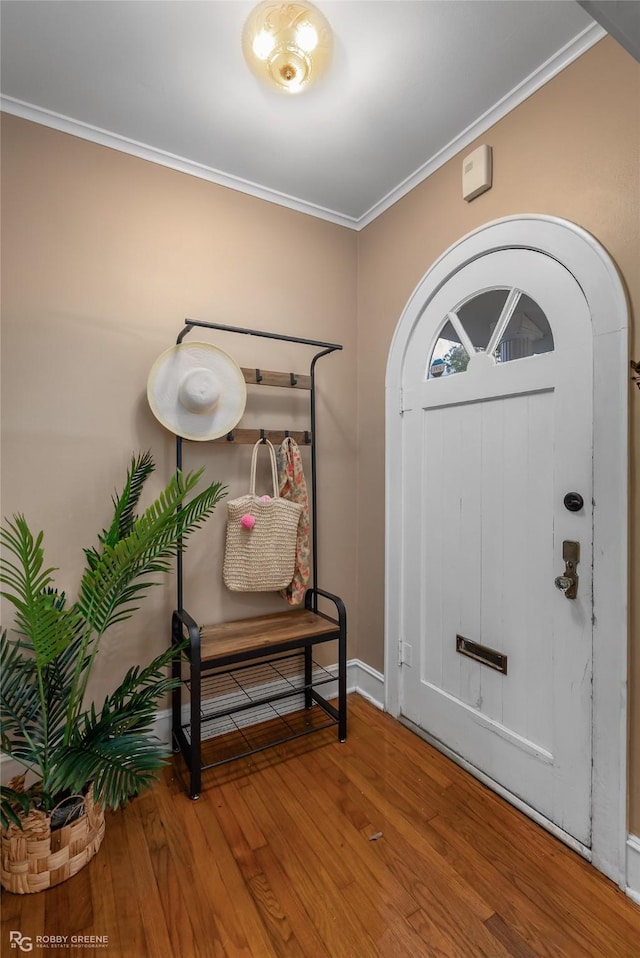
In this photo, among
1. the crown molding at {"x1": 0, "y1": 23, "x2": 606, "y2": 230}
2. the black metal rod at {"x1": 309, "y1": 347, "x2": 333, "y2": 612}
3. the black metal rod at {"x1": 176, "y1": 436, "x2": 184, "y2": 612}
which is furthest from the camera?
the black metal rod at {"x1": 309, "y1": 347, "x2": 333, "y2": 612}

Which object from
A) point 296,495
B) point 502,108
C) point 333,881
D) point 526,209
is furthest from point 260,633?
point 502,108

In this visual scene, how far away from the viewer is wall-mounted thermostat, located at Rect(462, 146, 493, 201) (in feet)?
5.78

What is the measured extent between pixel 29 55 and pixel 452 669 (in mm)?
2746

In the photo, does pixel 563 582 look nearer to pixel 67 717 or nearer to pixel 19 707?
pixel 67 717

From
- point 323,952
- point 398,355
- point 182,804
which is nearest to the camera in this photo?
point 323,952

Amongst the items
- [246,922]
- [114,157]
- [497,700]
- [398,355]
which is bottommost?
[246,922]

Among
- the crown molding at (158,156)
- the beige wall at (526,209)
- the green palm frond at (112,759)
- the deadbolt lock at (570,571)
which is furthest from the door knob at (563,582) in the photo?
the crown molding at (158,156)

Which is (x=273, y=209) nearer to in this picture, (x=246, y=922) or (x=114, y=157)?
(x=114, y=157)

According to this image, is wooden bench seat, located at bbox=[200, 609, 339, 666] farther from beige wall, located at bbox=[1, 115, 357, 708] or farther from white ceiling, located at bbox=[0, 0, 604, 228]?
white ceiling, located at bbox=[0, 0, 604, 228]

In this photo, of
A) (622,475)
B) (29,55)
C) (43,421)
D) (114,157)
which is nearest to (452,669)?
(622,475)

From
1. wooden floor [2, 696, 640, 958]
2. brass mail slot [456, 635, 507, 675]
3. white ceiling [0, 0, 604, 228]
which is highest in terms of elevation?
white ceiling [0, 0, 604, 228]

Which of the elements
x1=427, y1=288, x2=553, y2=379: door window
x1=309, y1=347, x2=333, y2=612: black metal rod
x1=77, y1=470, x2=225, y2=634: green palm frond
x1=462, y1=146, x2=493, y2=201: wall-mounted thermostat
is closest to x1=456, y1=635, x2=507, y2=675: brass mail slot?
x1=309, y1=347, x2=333, y2=612: black metal rod

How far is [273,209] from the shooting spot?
2.28m
